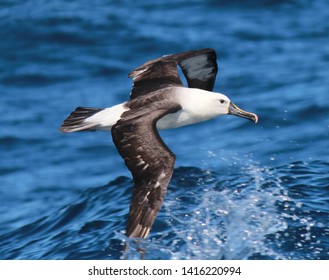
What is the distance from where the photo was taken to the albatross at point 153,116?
27.3 feet

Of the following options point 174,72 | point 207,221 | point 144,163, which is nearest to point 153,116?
point 144,163

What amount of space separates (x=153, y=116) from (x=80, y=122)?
1.06 m

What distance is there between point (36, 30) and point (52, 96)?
7.62 feet

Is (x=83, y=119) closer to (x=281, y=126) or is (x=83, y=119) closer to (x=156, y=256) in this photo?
(x=156, y=256)

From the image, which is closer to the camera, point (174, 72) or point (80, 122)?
point (80, 122)

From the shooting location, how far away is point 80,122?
9.68 m

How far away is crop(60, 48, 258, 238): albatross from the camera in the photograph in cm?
834

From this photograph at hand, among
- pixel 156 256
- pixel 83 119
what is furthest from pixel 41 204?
pixel 156 256

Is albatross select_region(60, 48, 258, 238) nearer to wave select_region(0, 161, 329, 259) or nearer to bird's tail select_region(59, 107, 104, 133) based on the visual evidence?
bird's tail select_region(59, 107, 104, 133)

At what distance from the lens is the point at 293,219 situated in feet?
31.3

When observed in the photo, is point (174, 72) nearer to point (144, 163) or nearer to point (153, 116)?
point (153, 116)

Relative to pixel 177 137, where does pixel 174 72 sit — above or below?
above

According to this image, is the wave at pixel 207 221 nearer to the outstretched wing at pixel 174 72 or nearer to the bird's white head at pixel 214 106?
the bird's white head at pixel 214 106
